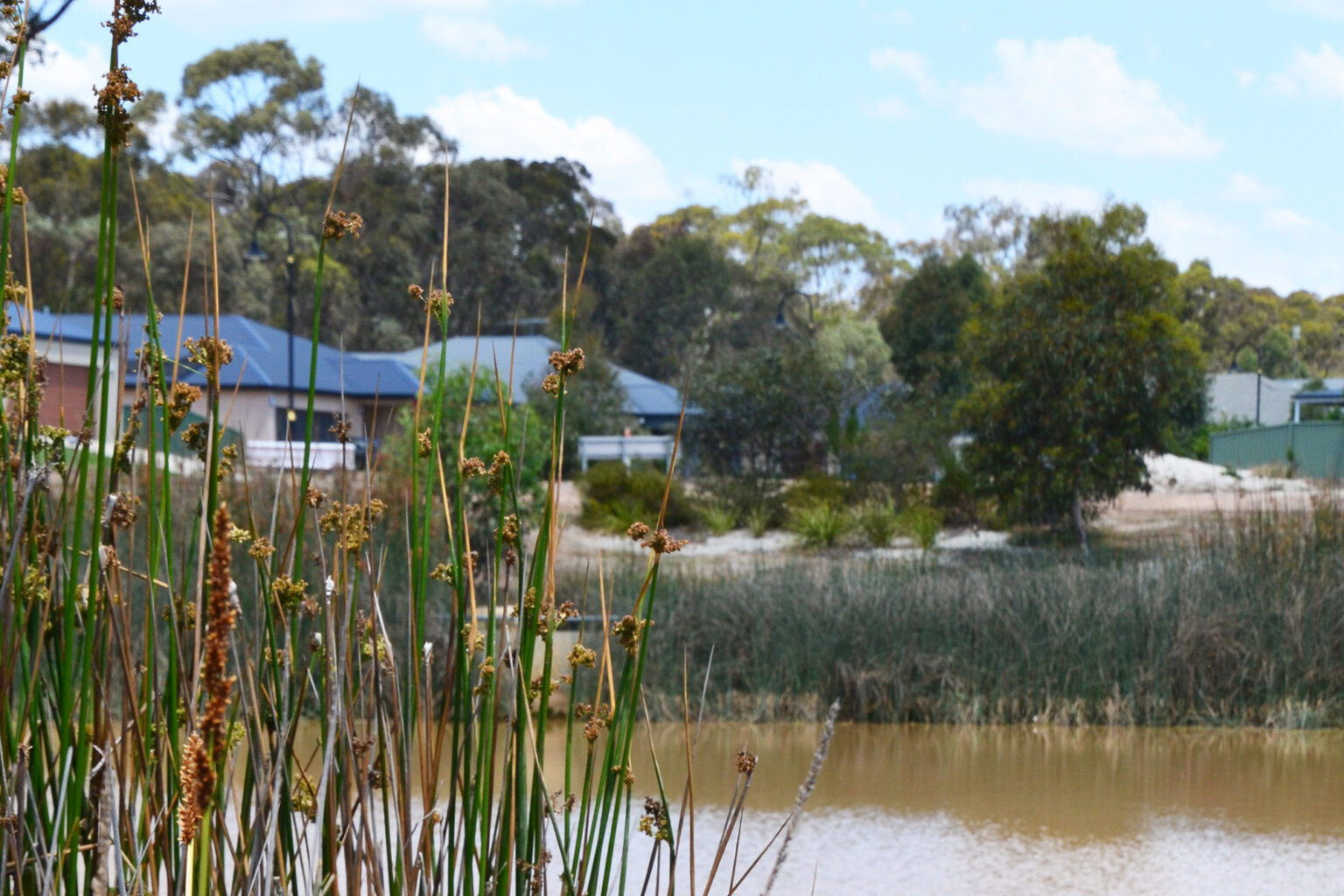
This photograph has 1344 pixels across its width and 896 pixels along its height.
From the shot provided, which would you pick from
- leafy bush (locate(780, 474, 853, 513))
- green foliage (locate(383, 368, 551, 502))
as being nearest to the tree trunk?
leafy bush (locate(780, 474, 853, 513))

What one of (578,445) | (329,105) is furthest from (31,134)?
(578,445)

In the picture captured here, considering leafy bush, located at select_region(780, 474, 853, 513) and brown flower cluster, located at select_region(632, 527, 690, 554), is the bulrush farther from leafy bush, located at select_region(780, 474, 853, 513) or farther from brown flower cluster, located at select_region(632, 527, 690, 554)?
leafy bush, located at select_region(780, 474, 853, 513)

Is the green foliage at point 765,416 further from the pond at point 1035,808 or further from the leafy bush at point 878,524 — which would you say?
the pond at point 1035,808

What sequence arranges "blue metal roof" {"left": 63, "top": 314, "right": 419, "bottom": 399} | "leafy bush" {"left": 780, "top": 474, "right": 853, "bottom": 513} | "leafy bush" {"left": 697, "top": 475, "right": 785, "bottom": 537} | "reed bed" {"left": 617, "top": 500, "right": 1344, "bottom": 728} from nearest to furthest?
"reed bed" {"left": 617, "top": 500, "right": 1344, "bottom": 728}, "leafy bush" {"left": 780, "top": 474, "right": 853, "bottom": 513}, "leafy bush" {"left": 697, "top": 475, "right": 785, "bottom": 537}, "blue metal roof" {"left": 63, "top": 314, "right": 419, "bottom": 399}

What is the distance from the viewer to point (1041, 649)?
741cm

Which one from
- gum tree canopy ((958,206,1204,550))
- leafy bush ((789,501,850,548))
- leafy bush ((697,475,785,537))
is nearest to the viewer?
gum tree canopy ((958,206,1204,550))

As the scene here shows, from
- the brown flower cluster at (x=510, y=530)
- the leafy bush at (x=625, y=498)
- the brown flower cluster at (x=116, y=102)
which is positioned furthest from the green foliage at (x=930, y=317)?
the brown flower cluster at (x=116, y=102)

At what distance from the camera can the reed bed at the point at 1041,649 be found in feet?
24.2

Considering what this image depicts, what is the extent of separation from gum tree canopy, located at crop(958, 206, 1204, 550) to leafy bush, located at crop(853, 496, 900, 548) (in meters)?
1.33

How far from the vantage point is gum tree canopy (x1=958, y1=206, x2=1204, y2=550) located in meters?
12.7

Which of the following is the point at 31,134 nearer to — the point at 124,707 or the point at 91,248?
the point at 91,248

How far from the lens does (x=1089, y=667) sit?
743 cm

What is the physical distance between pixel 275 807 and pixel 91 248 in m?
31.2

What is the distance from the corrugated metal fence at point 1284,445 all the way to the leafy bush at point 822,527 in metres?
11.2
